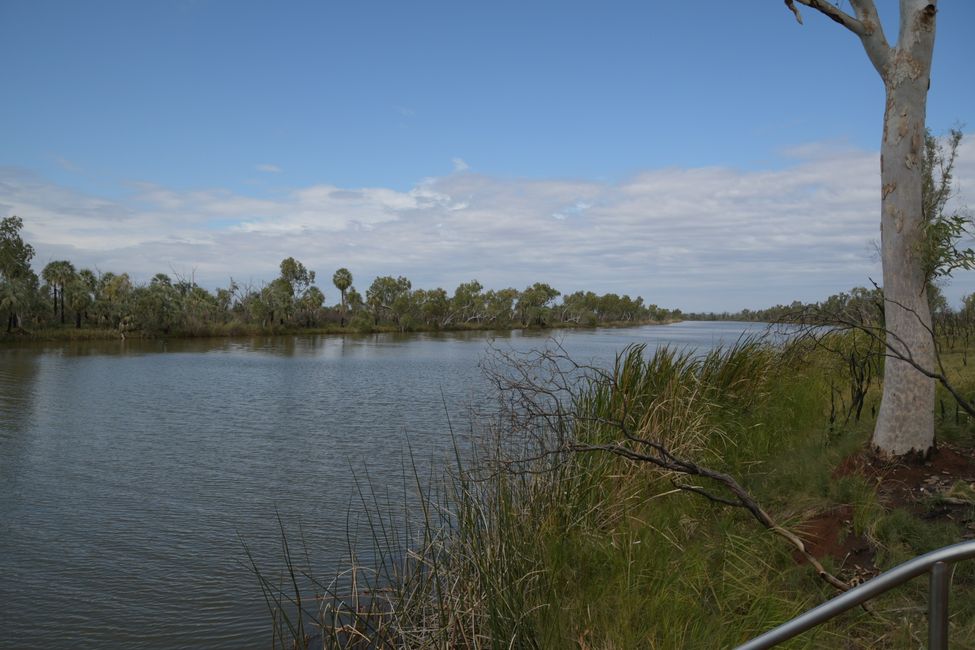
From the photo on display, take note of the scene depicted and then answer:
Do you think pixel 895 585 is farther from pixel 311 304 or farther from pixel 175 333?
pixel 311 304

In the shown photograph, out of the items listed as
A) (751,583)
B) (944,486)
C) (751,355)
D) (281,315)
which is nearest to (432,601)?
(751,583)

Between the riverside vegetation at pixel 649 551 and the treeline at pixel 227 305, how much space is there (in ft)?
165

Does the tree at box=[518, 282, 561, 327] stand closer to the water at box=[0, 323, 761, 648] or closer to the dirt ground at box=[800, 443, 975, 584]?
the water at box=[0, 323, 761, 648]

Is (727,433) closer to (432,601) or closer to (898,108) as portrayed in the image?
(898,108)

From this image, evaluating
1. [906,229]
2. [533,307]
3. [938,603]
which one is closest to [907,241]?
[906,229]

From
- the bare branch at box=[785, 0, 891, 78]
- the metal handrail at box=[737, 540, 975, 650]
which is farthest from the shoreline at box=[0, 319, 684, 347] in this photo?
the metal handrail at box=[737, 540, 975, 650]

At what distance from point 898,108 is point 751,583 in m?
4.39

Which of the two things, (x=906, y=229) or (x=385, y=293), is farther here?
(x=385, y=293)

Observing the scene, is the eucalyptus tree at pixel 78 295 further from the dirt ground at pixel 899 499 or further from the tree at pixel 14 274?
the dirt ground at pixel 899 499

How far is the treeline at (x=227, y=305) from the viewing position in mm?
51812

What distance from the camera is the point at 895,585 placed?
1.35 metres

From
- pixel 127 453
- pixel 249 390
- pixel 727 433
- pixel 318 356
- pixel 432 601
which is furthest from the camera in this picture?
pixel 318 356

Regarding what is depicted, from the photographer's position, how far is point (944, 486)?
510 cm

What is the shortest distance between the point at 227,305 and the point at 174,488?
6579cm
